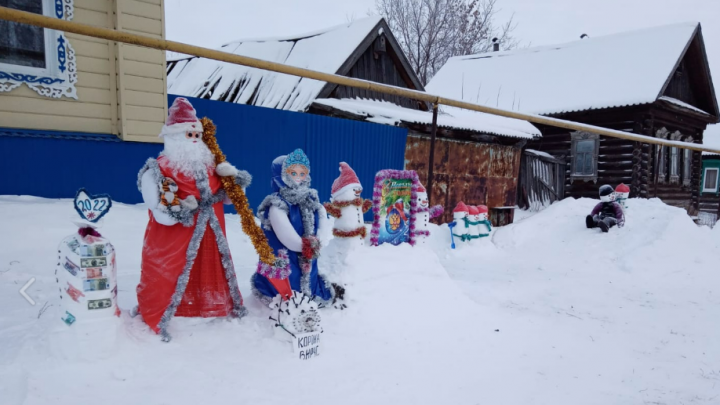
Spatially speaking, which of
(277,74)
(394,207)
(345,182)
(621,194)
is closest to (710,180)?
(621,194)

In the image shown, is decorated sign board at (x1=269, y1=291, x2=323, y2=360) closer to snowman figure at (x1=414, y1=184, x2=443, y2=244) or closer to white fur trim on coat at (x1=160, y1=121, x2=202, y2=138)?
white fur trim on coat at (x1=160, y1=121, x2=202, y2=138)

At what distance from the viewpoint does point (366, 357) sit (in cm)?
281

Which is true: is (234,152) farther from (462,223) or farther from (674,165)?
(674,165)

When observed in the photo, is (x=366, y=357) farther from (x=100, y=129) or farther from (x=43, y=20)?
(x=100, y=129)

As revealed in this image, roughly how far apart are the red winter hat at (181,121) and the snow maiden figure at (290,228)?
2.25 ft

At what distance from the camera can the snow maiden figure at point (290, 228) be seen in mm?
2965

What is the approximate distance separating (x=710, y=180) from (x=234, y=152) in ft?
86.0

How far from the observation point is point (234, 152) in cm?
610

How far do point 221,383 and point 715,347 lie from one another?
404 cm

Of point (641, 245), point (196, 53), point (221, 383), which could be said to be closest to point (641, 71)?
point (641, 245)

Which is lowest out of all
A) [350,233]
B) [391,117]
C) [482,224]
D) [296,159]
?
[482,224]

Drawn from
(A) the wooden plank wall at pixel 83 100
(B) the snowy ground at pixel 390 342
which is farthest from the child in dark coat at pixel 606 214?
(A) the wooden plank wall at pixel 83 100

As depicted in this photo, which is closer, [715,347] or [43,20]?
[43,20]

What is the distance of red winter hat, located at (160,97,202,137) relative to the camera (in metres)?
2.66
